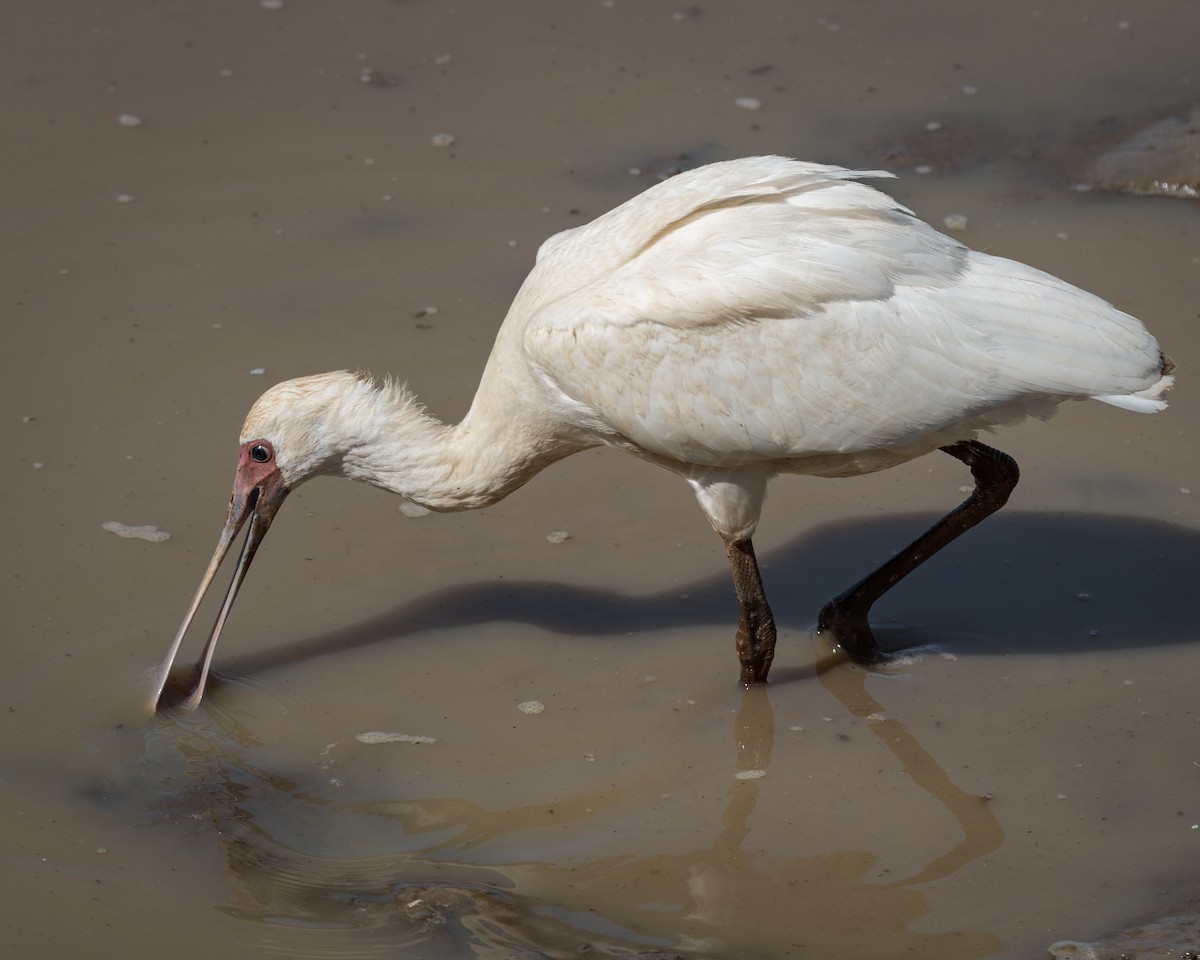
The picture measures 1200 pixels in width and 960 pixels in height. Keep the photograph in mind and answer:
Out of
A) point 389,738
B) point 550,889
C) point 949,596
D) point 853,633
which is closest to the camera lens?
point 550,889

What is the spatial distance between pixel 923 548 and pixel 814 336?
1.27 metres

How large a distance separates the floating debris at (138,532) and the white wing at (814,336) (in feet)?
7.36

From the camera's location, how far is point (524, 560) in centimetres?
687

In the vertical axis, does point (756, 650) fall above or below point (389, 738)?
above

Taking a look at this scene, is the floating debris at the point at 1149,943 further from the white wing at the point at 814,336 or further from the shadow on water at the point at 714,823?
the white wing at the point at 814,336

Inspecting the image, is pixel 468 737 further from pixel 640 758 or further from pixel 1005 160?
pixel 1005 160

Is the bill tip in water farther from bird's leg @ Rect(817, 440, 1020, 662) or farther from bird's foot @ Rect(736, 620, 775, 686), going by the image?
bird's leg @ Rect(817, 440, 1020, 662)

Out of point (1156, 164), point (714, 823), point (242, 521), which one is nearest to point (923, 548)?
point (714, 823)

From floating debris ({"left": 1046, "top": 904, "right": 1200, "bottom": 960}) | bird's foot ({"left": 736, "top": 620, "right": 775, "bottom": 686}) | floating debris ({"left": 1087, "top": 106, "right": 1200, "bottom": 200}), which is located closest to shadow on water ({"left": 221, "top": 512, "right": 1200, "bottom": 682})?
bird's foot ({"left": 736, "top": 620, "right": 775, "bottom": 686})

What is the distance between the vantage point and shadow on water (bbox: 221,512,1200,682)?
6426 mm

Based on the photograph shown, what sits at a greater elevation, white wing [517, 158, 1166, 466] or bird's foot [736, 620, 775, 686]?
white wing [517, 158, 1166, 466]

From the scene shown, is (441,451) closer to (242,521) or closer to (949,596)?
(242,521)

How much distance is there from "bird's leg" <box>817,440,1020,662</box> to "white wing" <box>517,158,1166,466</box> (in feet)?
2.00

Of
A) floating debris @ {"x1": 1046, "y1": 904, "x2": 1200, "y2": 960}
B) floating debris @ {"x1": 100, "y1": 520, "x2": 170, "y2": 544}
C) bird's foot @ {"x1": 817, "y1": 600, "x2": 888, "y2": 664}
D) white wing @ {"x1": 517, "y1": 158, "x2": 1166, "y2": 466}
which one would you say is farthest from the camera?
floating debris @ {"x1": 100, "y1": 520, "x2": 170, "y2": 544}
